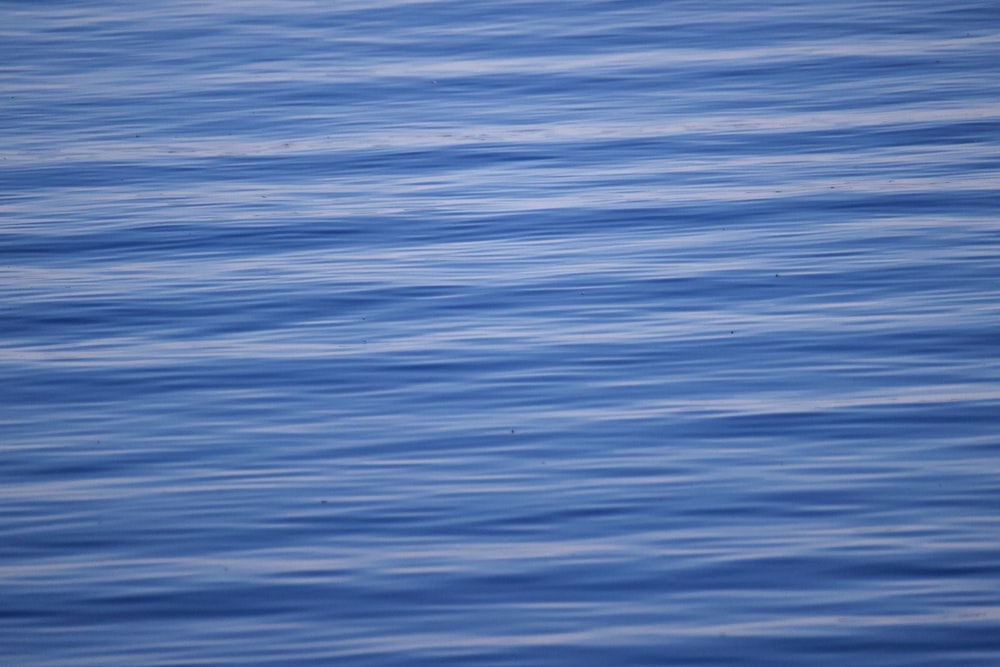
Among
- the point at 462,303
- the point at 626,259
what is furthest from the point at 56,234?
the point at 626,259

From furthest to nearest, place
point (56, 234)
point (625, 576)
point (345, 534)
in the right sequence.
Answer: point (56, 234) < point (345, 534) < point (625, 576)

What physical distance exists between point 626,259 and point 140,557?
9.10 feet

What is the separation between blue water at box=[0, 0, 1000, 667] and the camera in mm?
3197

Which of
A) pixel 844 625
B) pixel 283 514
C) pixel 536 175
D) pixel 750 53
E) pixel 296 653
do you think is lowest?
pixel 296 653

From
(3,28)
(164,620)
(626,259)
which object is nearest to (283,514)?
(164,620)

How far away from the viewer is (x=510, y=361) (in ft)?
15.5

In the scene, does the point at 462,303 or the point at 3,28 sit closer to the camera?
the point at 462,303

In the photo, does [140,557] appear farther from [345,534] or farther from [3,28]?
[3,28]

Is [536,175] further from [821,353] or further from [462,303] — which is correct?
[821,353]

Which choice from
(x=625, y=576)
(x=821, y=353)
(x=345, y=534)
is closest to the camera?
(x=625, y=576)

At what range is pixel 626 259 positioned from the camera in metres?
5.73

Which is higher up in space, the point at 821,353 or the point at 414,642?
the point at 821,353

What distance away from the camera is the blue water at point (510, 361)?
10.5 ft

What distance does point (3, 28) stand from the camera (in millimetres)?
11023
